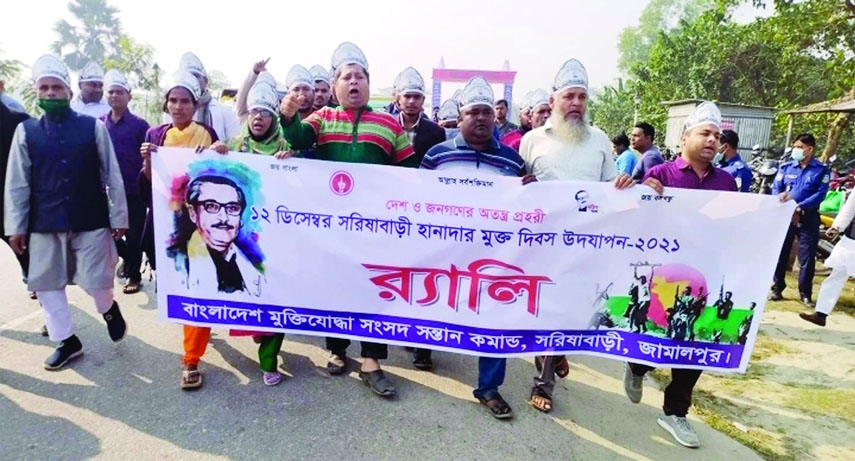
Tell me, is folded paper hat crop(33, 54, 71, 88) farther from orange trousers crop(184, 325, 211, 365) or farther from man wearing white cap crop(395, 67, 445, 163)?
man wearing white cap crop(395, 67, 445, 163)

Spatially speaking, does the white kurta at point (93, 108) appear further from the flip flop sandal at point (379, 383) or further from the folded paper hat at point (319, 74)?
the flip flop sandal at point (379, 383)

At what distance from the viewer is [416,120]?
445cm

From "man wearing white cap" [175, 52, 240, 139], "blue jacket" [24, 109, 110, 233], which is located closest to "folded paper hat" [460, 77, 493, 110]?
"man wearing white cap" [175, 52, 240, 139]

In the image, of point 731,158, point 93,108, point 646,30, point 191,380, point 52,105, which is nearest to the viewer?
point 191,380

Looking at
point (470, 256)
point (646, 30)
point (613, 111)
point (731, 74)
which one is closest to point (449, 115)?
point (470, 256)

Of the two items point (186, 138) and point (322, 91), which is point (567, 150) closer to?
point (186, 138)

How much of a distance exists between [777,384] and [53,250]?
5212 millimetres

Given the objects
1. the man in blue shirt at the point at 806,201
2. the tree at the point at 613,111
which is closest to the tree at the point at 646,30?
the tree at the point at 613,111

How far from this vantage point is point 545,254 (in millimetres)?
3102

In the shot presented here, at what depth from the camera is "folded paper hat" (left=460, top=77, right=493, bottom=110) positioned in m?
3.25

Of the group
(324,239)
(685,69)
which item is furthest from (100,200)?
(685,69)

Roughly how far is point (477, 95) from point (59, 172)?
8.91 feet

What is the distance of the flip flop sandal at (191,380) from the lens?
3.33m

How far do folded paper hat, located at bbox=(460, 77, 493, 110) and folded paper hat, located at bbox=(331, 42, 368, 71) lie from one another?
0.71 meters
